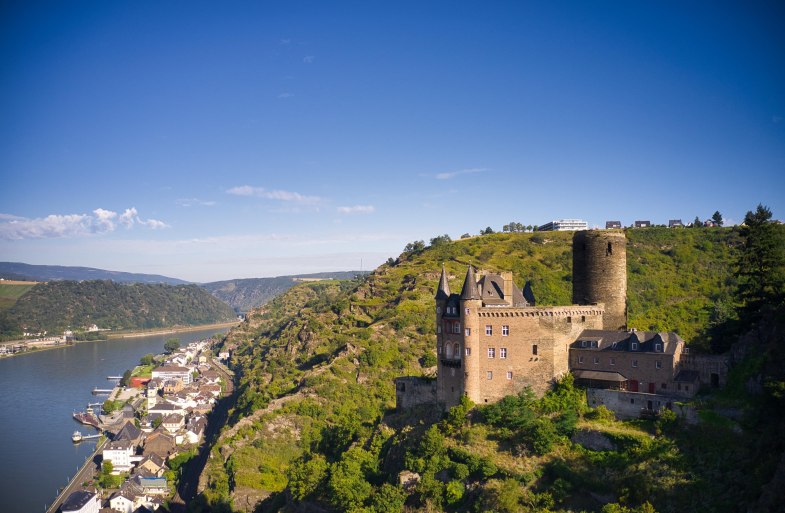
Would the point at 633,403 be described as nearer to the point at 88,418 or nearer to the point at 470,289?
the point at 470,289

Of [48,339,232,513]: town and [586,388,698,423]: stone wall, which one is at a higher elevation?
[586,388,698,423]: stone wall

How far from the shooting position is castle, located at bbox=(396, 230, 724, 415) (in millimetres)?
37094

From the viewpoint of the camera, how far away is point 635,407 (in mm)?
36375

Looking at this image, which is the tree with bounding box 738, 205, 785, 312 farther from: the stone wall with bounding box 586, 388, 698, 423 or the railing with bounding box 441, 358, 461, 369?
the railing with bounding box 441, 358, 461, 369

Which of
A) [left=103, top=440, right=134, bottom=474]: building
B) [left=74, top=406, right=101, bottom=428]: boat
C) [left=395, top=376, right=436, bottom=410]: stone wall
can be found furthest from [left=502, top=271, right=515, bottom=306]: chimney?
[left=74, top=406, right=101, bottom=428]: boat

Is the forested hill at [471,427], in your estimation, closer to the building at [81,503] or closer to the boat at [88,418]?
the building at [81,503]

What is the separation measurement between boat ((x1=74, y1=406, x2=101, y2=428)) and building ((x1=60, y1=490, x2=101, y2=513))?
35019 millimetres

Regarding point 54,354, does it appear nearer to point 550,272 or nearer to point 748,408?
point 550,272

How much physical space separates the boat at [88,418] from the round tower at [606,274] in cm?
9066

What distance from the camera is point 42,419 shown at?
105 meters

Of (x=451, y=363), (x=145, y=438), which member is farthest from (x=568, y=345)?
(x=145, y=438)

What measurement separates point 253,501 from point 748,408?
48575mm

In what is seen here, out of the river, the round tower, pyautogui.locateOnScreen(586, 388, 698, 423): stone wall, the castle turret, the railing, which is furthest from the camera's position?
the river

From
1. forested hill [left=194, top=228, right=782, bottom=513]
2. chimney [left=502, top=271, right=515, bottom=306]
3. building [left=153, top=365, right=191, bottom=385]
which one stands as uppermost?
chimney [left=502, top=271, right=515, bottom=306]
